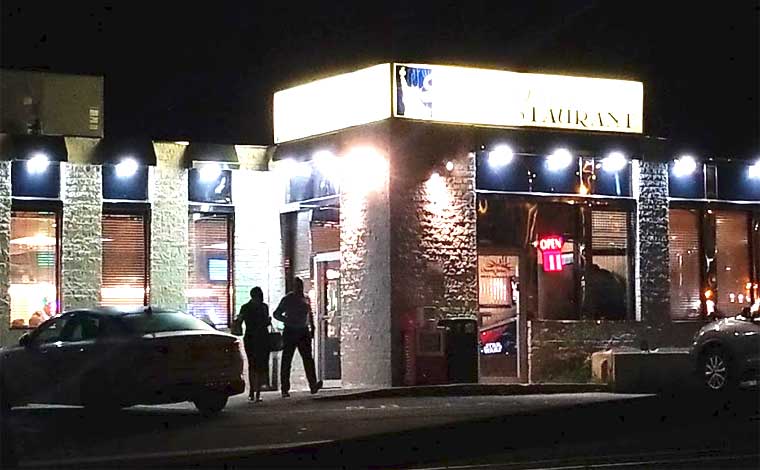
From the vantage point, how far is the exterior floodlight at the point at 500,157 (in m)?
25.3

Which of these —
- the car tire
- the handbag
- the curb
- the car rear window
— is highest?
the car rear window

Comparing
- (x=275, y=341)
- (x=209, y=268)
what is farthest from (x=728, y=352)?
(x=209, y=268)

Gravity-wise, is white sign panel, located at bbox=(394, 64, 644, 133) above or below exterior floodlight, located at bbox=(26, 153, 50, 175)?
above

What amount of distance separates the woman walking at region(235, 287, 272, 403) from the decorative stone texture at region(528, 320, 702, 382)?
568cm

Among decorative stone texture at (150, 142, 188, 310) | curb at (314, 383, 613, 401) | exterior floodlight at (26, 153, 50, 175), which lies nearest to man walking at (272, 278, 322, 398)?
curb at (314, 383, 613, 401)

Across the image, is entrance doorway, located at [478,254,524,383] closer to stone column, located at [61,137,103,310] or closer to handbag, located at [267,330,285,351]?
handbag, located at [267,330,285,351]

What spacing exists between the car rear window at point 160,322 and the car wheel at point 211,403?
964 mm

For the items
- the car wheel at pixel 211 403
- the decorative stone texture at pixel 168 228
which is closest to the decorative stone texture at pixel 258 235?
the decorative stone texture at pixel 168 228

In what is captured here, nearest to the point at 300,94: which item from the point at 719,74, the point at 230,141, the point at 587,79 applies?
the point at 230,141

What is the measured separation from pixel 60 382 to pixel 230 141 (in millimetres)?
7691

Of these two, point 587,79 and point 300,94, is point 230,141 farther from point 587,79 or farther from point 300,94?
point 587,79

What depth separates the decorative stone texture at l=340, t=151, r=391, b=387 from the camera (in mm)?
23812

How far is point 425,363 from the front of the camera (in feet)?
78.0

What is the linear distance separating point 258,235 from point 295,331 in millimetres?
4280
